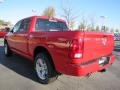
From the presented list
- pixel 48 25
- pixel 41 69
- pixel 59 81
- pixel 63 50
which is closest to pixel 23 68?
pixel 41 69

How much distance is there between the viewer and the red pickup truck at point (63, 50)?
13.8 ft

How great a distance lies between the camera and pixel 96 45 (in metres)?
4.65

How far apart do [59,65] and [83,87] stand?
1.00 metres

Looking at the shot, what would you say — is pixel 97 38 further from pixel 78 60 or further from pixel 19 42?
pixel 19 42

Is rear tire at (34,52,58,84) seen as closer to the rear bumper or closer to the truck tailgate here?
the rear bumper

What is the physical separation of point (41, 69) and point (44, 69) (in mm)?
199

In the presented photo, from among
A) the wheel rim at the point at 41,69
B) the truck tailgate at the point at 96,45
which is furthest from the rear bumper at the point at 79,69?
the wheel rim at the point at 41,69

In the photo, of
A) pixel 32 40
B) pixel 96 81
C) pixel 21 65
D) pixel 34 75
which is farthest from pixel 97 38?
pixel 21 65

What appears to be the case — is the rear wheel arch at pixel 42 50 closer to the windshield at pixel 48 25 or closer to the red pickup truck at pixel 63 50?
the red pickup truck at pixel 63 50

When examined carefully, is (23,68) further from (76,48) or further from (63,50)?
(76,48)

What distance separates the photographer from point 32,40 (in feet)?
18.8

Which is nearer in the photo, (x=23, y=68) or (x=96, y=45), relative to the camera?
(x=96, y=45)

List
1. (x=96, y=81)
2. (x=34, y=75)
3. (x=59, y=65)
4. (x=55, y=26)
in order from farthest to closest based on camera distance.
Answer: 1. (x=55, y=26)
2. (x=34, y=75)
3. (x=96, y=81)
4. (x=59, y=65)

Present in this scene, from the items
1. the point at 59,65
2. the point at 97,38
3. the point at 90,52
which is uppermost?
the point at 97,38
